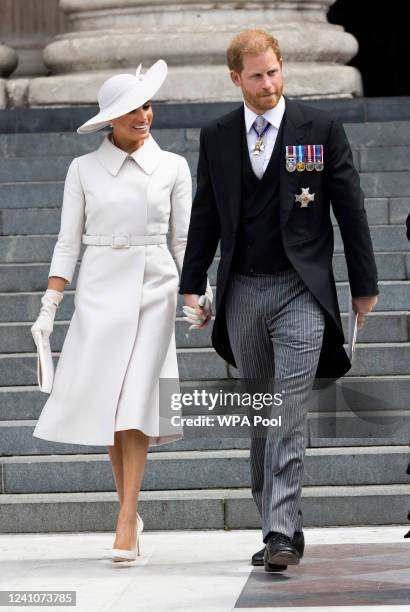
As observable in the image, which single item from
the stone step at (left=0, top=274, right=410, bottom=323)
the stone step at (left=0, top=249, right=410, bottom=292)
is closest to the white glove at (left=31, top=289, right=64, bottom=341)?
the stone step at (left=0, top=274, right=410, bottom=323)

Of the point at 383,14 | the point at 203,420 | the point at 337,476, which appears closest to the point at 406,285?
the point at 337,476

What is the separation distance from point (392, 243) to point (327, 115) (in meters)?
3.70

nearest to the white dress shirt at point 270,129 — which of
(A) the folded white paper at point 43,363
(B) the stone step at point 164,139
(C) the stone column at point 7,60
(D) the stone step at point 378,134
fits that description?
(A) the folded white paper at point 43,363

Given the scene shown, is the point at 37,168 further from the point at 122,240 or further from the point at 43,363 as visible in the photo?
the point at 43,363

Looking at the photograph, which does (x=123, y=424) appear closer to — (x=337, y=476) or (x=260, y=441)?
(x=260, y=441)

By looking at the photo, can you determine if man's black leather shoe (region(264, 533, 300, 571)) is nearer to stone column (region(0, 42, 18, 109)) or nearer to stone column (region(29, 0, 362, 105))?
stone column (region(29, 0, 362, 105))

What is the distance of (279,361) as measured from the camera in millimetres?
6535

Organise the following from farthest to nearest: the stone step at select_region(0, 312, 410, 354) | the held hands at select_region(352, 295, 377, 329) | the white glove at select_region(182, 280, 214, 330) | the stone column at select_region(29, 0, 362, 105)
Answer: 1. the stone column at select_region(29, 0, 362, 105)
2. the stone step at select_region(0, 312, 410, 354)
3. the white glove at select_region(182, 280, 214, 330)
4. the held hands at select_region(352, 295, 377, 329)

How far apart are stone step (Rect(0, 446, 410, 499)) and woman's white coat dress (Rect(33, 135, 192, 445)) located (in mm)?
998

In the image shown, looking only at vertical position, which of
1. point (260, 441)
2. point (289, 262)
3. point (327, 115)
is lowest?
point (260, 441)

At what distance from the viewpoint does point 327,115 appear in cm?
669

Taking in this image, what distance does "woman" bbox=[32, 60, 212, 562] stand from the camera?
7.09m

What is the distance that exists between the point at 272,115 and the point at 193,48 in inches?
253

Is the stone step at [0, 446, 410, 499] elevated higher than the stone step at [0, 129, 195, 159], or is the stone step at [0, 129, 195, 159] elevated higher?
the stone step at [0, 129, 195, 159]
